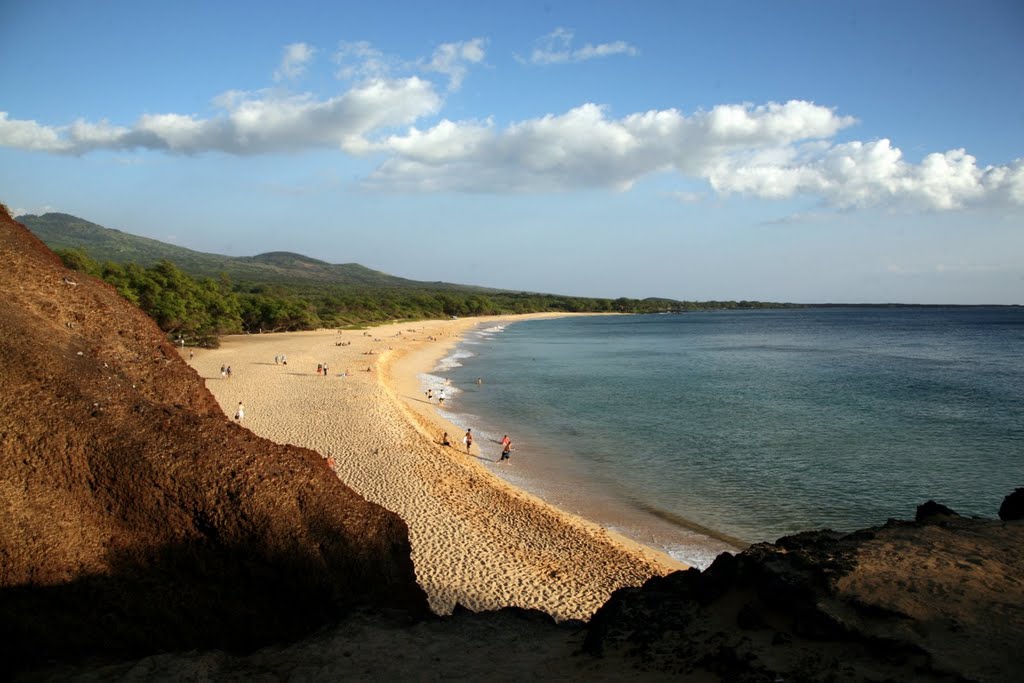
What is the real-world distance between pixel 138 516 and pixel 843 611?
265 inches

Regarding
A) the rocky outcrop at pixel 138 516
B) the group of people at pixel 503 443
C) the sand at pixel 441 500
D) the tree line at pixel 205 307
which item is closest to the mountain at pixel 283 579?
the rocky outcrop at pixel 138 516

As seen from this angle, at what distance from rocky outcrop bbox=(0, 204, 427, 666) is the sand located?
2.63 feet

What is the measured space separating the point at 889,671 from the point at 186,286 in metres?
64.7

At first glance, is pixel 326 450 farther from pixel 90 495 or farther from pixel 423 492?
pixel 90 495

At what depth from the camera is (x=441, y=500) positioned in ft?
60.5

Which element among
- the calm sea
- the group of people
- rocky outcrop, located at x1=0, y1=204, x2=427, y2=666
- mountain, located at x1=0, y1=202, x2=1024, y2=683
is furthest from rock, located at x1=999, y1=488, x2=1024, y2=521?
the group of people

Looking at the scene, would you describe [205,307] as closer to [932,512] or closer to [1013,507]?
[932,512]

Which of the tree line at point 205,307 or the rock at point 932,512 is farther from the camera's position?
the tree line at point 205,307

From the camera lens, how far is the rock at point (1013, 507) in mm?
7039

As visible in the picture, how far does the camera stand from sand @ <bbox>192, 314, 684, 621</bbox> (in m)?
13.3

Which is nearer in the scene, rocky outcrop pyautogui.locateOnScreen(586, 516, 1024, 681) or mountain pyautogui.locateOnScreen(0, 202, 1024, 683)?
rocky outcrop pyautogui.locateOnScreen(586, 516, 1024, 681)

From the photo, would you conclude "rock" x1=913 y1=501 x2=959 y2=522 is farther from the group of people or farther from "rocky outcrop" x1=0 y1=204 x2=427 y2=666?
the group of people

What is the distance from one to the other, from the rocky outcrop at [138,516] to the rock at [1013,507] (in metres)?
7.35

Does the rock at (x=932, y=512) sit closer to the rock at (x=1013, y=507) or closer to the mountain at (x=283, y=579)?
the mountain at (x=283, y=579)
